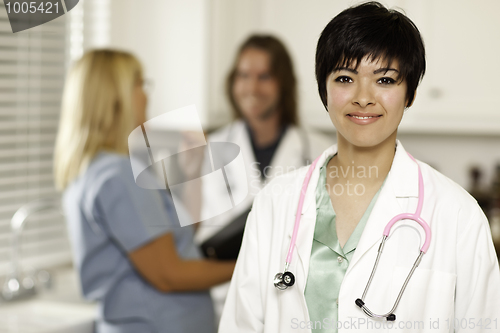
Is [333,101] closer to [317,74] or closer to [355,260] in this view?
[317,74]

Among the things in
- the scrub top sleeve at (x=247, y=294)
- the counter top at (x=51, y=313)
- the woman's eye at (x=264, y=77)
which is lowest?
the counter top at (x=51, y=313)

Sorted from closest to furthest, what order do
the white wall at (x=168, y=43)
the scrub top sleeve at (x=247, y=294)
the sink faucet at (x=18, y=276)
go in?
the scrub top sleeve at (x=247, y=294) → the sink faucet at (x=18, y=276) → the white wall at (x=168, y=43)

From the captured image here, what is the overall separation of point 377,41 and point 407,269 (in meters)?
0.24

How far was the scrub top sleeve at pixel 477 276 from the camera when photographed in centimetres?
53

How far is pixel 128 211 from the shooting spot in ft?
3.39

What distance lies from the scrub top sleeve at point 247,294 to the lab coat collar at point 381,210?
0.05 m

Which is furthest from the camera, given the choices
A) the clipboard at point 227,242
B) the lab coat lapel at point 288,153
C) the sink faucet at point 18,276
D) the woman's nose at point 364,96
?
the sink faucet at point 18,276

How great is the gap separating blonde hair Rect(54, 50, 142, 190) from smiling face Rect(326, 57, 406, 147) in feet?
2.06

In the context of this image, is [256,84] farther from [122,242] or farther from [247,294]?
[247,294]

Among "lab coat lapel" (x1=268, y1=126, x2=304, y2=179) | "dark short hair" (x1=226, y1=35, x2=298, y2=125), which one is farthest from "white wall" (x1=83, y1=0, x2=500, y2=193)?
"lab coat lapel" (x1=268, y1=126, x2=304, y2=179)

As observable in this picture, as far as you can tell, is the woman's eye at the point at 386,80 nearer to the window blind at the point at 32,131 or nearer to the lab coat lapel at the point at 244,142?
the lab coat lapel at the point at 244,142

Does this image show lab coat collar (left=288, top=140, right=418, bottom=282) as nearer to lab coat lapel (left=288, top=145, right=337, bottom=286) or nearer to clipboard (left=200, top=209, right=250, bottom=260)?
lab coat lapel (left=288, top=145, right=337, bottom=286)
